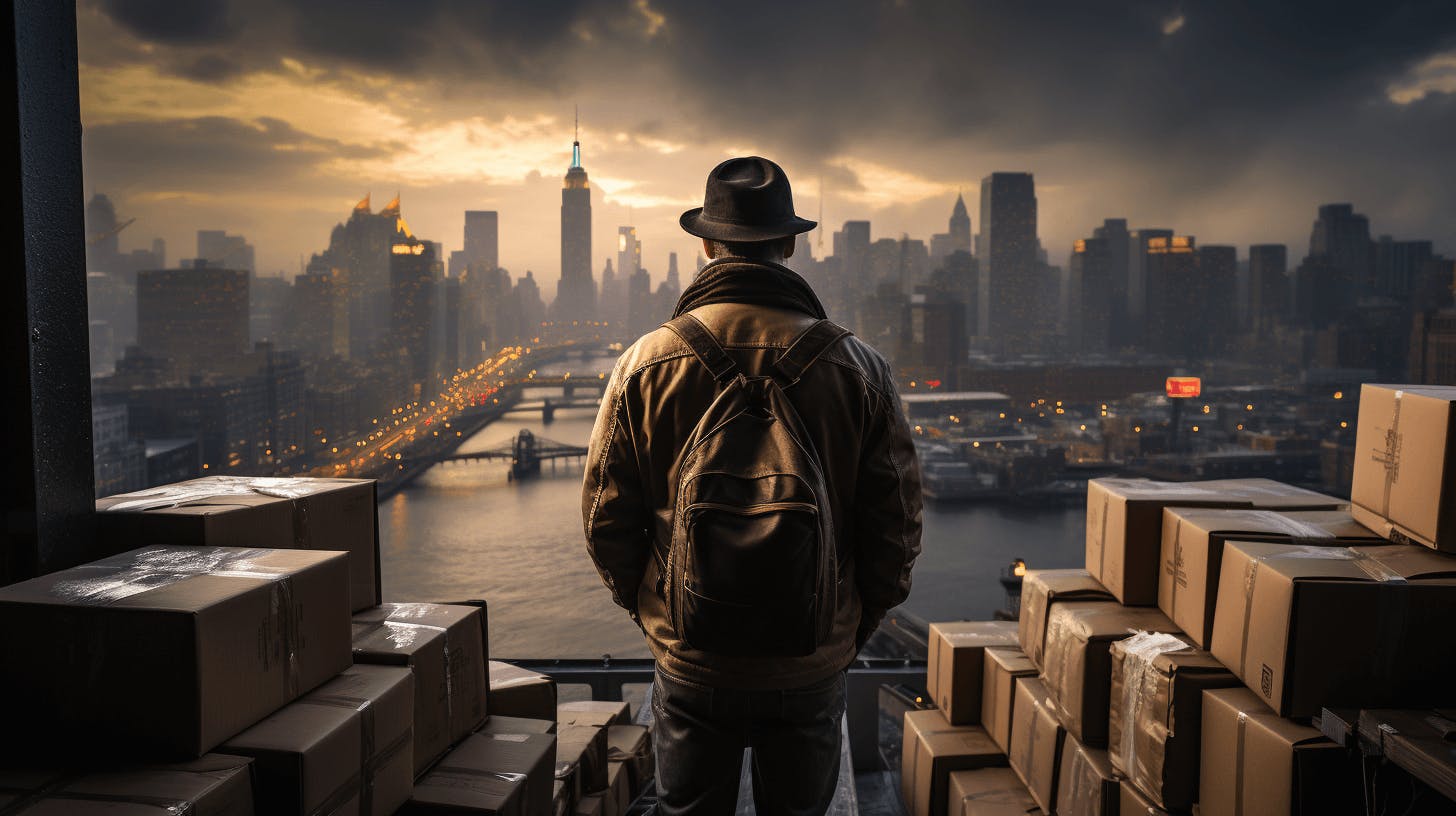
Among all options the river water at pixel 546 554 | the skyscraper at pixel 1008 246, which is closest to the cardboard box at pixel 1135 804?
the river water at pixel 546 554

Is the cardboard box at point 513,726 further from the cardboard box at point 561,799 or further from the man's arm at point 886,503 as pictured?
the man's arm at point 886,503

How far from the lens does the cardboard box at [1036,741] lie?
1735mm

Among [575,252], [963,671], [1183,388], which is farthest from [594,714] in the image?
[575,252]

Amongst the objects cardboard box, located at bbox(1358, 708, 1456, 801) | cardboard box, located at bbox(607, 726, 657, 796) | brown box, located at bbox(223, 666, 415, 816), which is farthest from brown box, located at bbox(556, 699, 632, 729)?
cardboard box, located at bbox(1358, 708, 1456, 801)

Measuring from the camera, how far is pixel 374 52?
987 inches

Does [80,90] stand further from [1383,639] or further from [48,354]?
[1383,639]

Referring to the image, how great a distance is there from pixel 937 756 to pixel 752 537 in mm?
1482

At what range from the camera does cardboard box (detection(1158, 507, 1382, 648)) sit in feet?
4.72

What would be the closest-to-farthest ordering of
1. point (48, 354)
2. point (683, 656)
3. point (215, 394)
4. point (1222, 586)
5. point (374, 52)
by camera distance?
point (683, 656) < point (48, 354) < point (1222, 586) < point (215, 394) < point (374, 52)

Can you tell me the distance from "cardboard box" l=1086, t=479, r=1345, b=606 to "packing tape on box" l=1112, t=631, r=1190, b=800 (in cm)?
18

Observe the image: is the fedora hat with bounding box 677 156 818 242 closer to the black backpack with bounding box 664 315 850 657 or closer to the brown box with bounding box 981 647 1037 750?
the black backpack with bounding box 664 315 850 657

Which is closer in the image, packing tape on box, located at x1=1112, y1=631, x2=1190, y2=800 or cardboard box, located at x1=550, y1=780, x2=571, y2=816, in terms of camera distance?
packing tape on box, located at x1=1112, y1=631, x2=1190, y2=800

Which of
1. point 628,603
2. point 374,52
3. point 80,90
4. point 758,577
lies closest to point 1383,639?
point 758,577

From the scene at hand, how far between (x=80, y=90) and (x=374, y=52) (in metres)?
28.2
